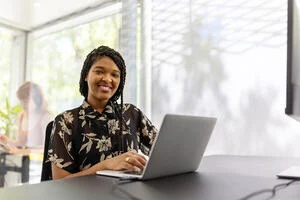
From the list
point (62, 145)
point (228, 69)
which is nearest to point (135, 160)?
point (62, 145)

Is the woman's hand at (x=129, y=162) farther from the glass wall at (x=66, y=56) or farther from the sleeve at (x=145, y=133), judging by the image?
the glass wall at (x=66, y=56)

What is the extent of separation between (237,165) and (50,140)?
75 cm

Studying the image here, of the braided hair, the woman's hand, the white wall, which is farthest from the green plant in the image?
the woman's hand

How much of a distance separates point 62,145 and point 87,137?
4.8 inches

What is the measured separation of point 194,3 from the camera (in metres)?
2.91

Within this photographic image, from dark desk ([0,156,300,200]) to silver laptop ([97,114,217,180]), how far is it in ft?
0.10

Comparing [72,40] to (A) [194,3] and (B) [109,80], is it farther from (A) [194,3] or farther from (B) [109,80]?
(B) [109,80]

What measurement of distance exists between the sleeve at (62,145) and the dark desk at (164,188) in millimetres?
335

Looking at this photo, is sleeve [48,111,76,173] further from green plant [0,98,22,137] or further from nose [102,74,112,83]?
green plant [0,98,22,137]

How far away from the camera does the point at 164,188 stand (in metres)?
0.91

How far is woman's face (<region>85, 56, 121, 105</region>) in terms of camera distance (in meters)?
1.64

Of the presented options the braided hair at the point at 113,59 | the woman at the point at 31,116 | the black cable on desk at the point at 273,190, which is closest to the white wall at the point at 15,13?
the woman at the point at 31,116

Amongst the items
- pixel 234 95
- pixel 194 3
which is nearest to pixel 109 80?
pixel 234 95

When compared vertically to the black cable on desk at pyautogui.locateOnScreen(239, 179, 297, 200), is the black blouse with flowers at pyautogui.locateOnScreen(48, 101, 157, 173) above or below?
above
